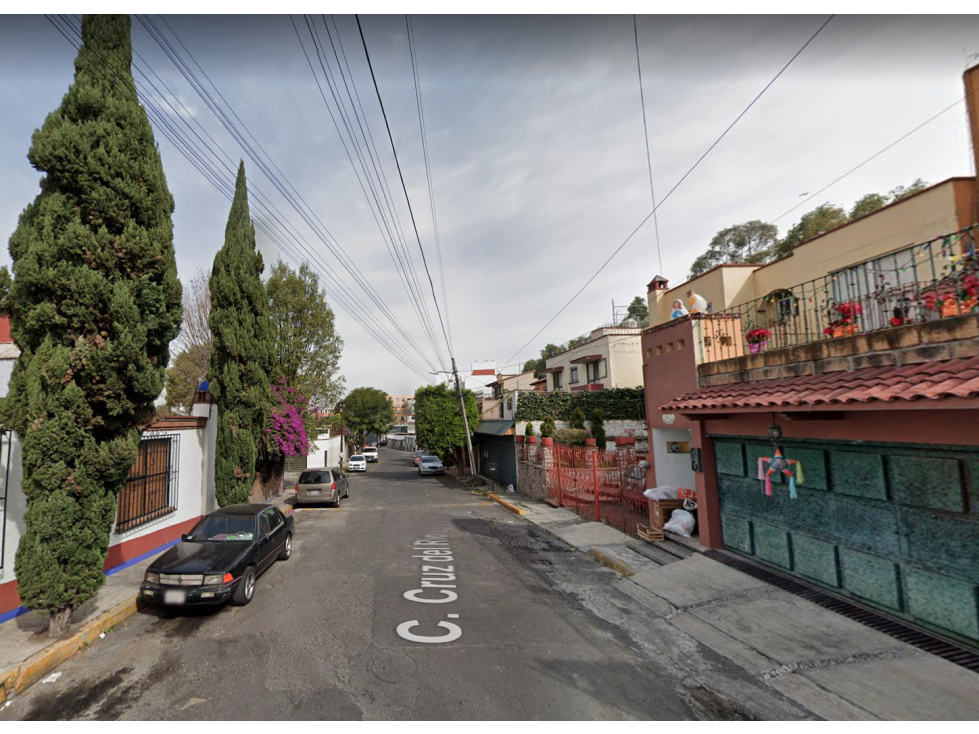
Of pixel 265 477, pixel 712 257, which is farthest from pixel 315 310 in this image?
pixel 712 257

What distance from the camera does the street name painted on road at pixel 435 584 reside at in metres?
5.57

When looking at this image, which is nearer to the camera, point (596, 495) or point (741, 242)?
point (596, 495)

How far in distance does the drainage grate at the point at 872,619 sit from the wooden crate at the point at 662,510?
2.10 meters

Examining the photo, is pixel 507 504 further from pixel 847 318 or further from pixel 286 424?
pixel 847 318

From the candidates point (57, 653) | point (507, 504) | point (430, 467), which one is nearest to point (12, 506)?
point (57, 653)

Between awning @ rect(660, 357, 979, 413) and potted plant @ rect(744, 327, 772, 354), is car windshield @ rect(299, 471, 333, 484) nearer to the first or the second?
awning @ rect(660, 357, 979, 413)

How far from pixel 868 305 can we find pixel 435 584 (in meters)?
8.28

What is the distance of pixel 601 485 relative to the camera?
12.8 metres

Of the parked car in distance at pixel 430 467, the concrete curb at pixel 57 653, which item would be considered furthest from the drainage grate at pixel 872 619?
the parked car in distance at pixel 430 467

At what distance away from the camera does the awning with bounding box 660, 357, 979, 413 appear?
14.1ft

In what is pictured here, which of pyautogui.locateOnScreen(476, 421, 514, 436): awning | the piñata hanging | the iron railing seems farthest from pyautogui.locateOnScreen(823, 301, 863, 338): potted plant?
pyautogui.locateOnScreen(476, 421, 514, 436): awning

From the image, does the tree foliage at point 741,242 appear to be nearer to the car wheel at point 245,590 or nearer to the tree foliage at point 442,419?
the tree foliage at point 442,419

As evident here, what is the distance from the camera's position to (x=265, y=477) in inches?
728
